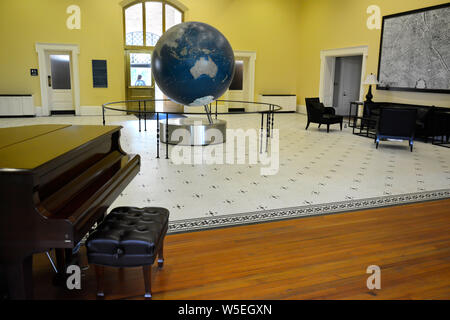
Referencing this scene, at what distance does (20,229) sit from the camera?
5.85 ft

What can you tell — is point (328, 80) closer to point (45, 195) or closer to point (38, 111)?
point (38, 111)

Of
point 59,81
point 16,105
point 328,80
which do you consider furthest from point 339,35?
point 16,105

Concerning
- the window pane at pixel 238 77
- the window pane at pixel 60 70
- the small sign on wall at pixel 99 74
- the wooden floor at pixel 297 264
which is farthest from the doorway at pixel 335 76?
the wooden floor at pixel 297 264

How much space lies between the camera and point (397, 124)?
829 centimetres

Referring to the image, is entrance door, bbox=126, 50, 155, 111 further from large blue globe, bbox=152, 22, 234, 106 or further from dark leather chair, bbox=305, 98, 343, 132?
large blue globe, bbox=152, 22, 234, 106

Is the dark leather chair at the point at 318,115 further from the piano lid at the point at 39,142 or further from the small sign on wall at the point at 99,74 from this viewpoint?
the piano lid at the point at 39,142

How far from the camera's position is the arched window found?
14.1 meters

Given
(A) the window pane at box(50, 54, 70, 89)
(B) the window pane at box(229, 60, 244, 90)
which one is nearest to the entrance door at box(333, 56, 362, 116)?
(B) the window pane at box(229, 60, 244, 90)

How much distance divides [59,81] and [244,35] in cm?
753

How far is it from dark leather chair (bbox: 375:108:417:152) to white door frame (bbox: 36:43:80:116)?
10.5 meters

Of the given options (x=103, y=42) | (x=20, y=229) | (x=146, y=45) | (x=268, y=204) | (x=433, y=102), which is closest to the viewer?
(x=20, y=229)
